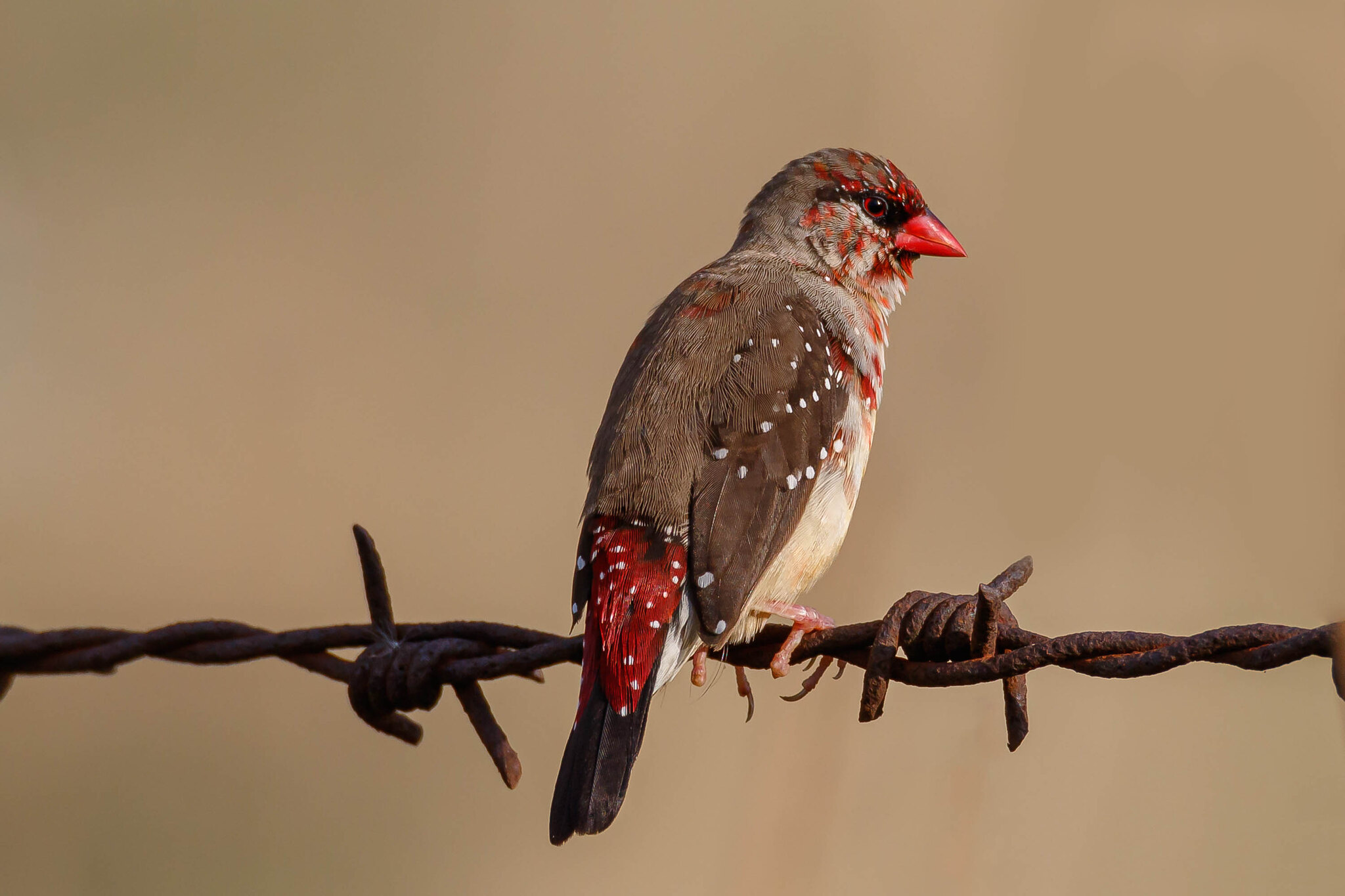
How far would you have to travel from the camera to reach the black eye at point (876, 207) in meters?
3.83

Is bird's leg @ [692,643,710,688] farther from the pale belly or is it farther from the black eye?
the black eye

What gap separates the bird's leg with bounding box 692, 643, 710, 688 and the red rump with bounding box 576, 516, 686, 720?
0.30m

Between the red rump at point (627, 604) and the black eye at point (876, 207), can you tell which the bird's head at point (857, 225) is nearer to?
the black eye at point (876, 207)

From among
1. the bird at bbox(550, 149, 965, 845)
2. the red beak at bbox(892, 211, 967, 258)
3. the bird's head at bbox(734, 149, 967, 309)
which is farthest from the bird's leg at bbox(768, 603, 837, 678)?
the red beak at bbox(892, 211, 967, 258)

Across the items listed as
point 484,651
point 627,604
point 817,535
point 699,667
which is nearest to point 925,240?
point 817,535

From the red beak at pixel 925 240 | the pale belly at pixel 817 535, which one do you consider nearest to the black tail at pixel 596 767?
the pale belly at pixel 817 535

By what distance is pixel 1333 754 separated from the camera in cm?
380

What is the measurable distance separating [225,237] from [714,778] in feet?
12.7

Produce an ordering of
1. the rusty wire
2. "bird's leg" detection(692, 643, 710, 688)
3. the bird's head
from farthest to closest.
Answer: the bird's head → "bird's leg" detection(692, 643, 710, 688) → the rusty wire

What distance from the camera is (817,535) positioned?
2971 millimetres

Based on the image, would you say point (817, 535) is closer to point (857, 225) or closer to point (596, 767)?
point (596, 767)

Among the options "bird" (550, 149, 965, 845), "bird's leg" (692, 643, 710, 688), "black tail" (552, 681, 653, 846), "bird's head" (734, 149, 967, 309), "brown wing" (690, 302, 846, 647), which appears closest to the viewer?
"black tail" (552, 681, 653, 846)

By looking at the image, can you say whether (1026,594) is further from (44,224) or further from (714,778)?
(44,224)

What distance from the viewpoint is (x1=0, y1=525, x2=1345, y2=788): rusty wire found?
186 cm
